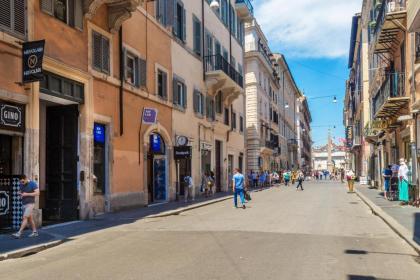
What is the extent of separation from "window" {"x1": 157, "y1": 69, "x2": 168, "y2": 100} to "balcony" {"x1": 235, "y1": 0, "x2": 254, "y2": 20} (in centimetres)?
1722

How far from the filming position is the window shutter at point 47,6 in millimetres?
14034

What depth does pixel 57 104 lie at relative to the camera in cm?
1582

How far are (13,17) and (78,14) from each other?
3267 millimetres

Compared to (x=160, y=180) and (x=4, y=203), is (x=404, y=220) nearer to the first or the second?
(x=4, y=203)

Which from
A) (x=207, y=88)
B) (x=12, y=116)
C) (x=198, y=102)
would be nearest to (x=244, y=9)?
(x=207, y=88)

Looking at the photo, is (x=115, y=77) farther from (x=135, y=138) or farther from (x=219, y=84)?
(x=219, y=84)

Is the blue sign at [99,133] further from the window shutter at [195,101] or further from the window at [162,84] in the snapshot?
the window shutter at [195,101]

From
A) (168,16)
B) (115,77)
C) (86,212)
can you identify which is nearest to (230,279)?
(86,212)

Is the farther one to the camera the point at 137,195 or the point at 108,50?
the point at 137,195

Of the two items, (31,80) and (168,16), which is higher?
(168,16)

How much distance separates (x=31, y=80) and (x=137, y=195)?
27.1 ft

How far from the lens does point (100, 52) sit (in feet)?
56.2

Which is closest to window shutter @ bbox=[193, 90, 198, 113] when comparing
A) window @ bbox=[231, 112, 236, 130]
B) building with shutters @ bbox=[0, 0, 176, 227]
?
building with shutters @ bbox=[0, 0, 176, 227]

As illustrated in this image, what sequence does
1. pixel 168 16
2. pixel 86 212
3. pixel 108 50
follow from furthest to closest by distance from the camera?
pixel 168 16 < pixel 108 50 < pixel 86 212
